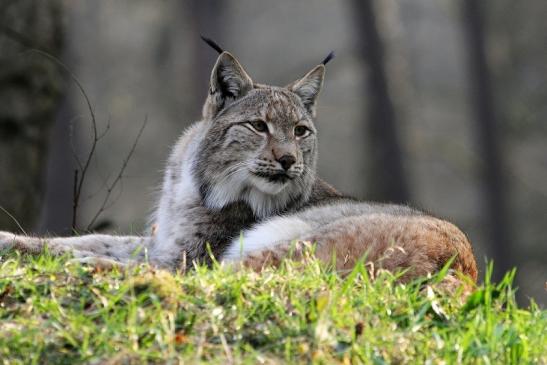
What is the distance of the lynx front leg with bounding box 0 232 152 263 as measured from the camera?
20.0 ft

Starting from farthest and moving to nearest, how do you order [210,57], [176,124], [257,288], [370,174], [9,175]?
1. [176,124]
2. [210,57]
3. [370,174]
4. [9,175]
5. [257,288]

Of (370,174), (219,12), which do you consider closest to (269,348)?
(370,174)

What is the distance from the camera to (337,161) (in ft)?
84.2

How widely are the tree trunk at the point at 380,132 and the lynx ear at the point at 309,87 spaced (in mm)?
9489

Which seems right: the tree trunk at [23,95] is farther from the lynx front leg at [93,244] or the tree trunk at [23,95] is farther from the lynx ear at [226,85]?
the lynx ear at [226,85]

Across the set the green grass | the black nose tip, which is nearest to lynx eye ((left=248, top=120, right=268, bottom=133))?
the black nose tip

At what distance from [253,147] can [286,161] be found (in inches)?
11.7

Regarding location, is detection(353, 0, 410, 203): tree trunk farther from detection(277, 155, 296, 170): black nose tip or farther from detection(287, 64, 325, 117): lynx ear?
detection(277, 155, 296, 170): black nose tip

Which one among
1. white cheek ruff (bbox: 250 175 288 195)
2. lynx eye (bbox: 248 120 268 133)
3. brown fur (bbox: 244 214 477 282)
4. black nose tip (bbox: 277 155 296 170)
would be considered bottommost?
brown fur (bbox: 244 214 477 282)

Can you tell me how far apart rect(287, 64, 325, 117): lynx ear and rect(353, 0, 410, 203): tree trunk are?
9.49m

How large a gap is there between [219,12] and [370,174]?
681 cm

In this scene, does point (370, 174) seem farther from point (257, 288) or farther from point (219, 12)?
point (257, 288)

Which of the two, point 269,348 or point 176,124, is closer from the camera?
point 269,348

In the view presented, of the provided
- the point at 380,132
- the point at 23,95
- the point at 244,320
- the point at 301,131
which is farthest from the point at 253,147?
the point at 380,132
